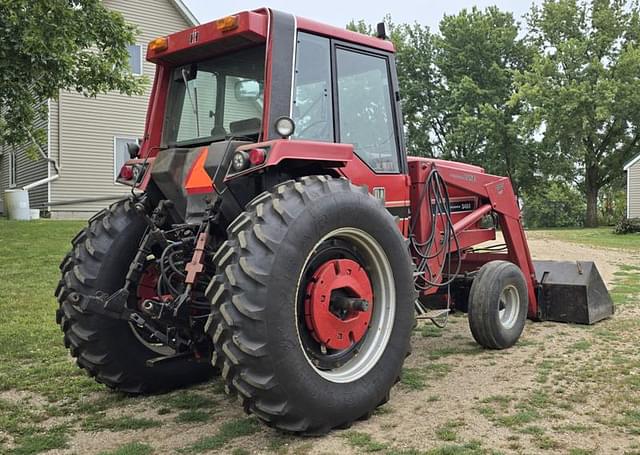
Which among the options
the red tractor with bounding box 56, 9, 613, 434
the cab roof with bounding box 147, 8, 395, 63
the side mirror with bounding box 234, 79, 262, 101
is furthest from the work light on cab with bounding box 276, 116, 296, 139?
the cab roof with bounding box 147, 8, 395, 63

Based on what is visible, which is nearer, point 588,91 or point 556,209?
point 588,91

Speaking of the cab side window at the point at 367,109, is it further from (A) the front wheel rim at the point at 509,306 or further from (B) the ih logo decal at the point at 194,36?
(A) the front wheel rim at the point at 509,306

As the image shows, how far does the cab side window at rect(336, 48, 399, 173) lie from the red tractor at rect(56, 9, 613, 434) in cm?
1

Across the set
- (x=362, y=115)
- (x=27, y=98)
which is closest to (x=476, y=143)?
(x=27, y=98)

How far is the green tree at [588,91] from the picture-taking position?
31766 mm

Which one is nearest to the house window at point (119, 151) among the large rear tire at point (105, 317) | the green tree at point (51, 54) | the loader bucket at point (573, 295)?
the green tree at point (51, 54)

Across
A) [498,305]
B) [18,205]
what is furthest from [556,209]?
[498,305]

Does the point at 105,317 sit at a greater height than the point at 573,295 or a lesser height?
greater

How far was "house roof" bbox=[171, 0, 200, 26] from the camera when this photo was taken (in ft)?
61.6

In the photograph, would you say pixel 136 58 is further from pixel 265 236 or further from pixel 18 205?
pixel 265 236

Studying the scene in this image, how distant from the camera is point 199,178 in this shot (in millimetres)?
4168

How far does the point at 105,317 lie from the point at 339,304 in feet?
5.38

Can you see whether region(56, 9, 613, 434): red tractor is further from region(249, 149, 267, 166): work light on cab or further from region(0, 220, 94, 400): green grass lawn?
region(0, 220, 94, 400): green grass lawn

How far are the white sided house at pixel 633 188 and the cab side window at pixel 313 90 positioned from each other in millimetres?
31278
